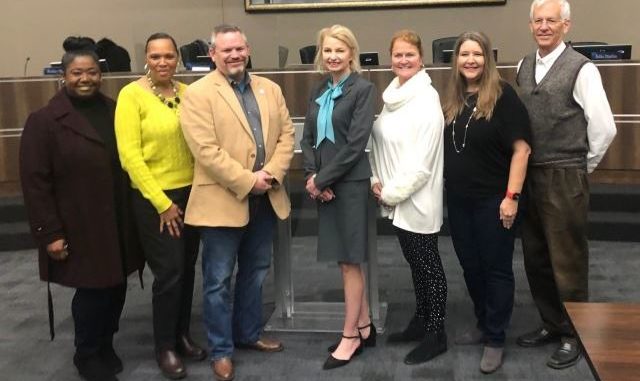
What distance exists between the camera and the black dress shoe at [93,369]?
3.07 m

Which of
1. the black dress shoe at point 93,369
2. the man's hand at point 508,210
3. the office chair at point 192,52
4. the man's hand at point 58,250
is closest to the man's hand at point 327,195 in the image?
the man's hand at point 508,210

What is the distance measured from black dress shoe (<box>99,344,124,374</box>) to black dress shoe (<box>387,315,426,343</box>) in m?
1.23

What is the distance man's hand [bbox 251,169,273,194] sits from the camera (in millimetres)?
2961

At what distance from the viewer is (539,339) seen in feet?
10.9

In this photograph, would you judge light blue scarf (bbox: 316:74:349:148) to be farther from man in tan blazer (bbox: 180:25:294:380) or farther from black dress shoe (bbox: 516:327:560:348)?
black dress shoe (bbox: 516:327:560:348)

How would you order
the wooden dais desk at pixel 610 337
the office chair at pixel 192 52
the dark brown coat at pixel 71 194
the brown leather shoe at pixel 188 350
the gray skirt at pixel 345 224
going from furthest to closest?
the office chair at pixel 192 52 → the brown leather shoe at pixel 188 350 → the gray skirt at pixel 345 224 → the dark brown coat at pixel 71 194 → the wooden dais desk at pixel 610 337

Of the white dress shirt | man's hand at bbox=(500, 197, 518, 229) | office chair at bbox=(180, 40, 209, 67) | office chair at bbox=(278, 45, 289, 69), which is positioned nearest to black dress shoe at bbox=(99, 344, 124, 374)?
man's hand at bbox=(500, 197, 518, 229)

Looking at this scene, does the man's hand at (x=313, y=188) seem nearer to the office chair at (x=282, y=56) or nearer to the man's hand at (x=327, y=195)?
the man's hand at (x=327, y=195)

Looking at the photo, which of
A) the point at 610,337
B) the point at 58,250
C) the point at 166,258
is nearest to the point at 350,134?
the point at 166,258

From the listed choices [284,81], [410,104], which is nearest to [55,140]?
[410,104]

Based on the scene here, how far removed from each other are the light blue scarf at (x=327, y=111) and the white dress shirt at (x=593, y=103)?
32.5 inches

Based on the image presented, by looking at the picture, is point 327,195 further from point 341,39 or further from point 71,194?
point 71,194

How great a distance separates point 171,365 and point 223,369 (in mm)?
229

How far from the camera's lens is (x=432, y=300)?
3172mm
